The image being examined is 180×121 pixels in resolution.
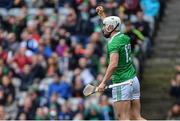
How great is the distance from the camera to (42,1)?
22.8 meters

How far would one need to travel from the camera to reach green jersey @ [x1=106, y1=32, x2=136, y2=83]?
1289cm

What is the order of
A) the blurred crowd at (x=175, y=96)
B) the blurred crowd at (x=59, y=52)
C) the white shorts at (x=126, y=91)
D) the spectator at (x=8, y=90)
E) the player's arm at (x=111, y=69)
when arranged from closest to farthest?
the player's arm at (x=111, y=69), the white shorts at (x=126, y=91), the blurred crowd at (x=175, y=96), the blurred crowd at (x=59, y=52), the spectator at (x=8, y=90)

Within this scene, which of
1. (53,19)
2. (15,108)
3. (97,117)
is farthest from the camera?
(53,19)

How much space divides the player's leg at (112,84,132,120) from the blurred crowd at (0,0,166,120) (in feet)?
16.7

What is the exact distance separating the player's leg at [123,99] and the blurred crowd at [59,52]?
5079mm

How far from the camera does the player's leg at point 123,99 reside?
13086 mm

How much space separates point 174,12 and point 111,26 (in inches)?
411

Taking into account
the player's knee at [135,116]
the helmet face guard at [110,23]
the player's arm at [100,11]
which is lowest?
the player's knee at [135,116]

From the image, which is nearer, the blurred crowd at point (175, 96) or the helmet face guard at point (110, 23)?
the helmet face guard at point (110, 23)

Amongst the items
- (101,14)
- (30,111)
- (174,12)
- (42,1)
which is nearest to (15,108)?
(30,111)

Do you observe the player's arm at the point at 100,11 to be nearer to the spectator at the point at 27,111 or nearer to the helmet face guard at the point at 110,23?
the helmet face guard at the point at 110,23

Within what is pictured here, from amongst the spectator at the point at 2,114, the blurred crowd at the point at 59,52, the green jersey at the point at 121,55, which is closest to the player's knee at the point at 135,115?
the green jersey at the point at 121,55

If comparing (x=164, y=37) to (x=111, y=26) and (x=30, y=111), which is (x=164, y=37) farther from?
(x=111, y=26)

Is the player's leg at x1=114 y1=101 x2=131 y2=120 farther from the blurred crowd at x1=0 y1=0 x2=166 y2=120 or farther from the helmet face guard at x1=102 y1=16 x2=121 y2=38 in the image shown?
the blurred crowd at x1=0 y1=0 x2=166 y2=120
